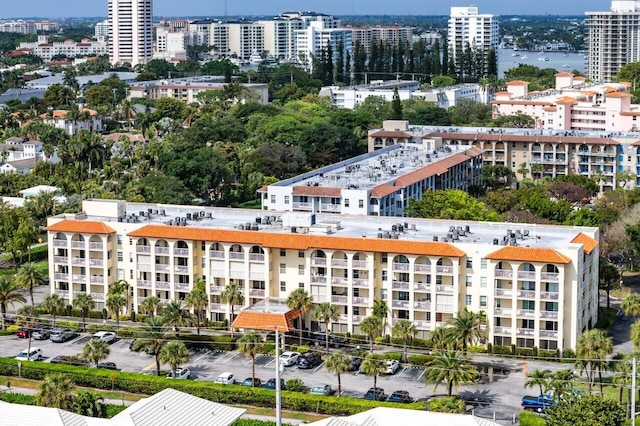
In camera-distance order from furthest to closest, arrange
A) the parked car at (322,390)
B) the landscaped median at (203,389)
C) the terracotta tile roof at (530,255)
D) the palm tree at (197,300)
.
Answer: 1. the palm tree at (197,300)
2. the terracotta tile roof at (530,255)
3. the parked car at (322,390)
4. the landscaped median at (203,389)

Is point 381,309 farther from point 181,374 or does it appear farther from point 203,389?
point 203,389

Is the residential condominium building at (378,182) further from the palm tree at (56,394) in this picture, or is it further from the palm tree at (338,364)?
the palm tree at (56,394)

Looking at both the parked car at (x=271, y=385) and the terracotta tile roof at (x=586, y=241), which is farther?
the terracotta tile roof at (x=586, y=241)

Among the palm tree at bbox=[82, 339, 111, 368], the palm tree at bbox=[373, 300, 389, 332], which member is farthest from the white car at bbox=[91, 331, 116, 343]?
the palm tree at bbox=[373, 300, 389, 332]

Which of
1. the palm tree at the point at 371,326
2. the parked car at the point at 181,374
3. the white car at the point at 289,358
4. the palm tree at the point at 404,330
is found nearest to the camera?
the parked car at the point at 181,374

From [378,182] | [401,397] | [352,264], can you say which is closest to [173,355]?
[401,397]

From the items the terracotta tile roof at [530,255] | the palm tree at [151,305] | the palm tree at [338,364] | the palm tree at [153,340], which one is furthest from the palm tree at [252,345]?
the terracotta tile roof at [530,255]
